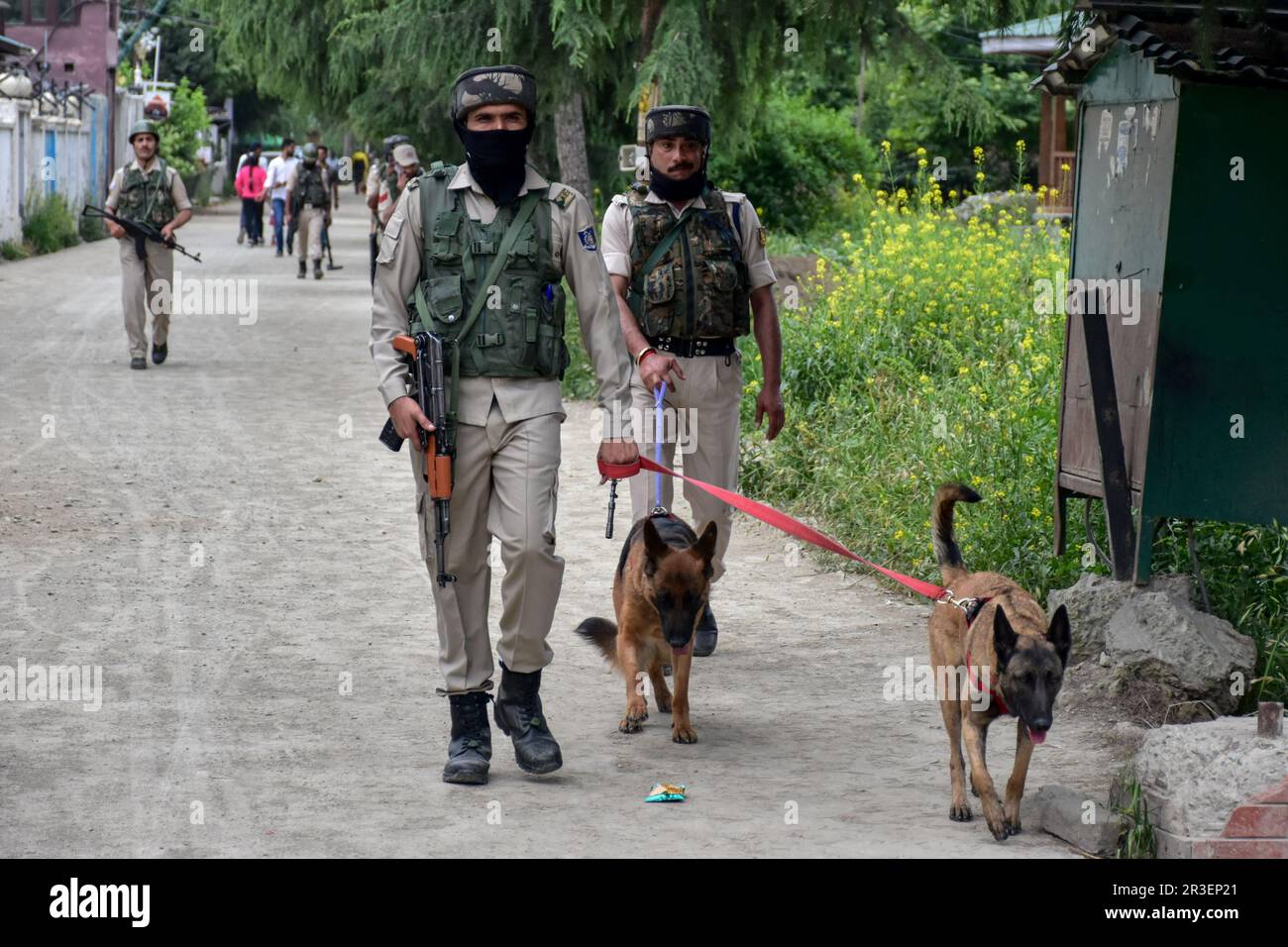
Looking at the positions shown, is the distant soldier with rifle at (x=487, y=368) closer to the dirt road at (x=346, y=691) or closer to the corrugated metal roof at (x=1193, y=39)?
the dirt road at (x=346, y=691)

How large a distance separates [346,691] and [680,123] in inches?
99.5

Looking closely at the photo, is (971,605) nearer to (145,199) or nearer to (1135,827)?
(1135,827)

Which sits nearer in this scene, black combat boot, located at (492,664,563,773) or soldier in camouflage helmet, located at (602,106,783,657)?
black combat boot, located at (492,664,563,773)

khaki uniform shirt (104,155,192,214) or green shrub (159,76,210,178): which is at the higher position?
green shrub (159,76,210,178)

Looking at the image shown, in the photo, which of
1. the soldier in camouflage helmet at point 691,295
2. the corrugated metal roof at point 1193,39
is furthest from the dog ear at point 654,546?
the corrugated metal roof at point 1193,39

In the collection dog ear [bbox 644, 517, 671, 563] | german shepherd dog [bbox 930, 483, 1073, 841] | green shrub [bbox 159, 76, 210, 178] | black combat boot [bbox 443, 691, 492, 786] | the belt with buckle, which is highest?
green shrub [bbox 159, 76, 210, 178]

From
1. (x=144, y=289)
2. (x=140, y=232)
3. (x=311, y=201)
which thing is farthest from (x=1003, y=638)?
(x=311, y=201)

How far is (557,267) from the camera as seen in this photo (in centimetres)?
544

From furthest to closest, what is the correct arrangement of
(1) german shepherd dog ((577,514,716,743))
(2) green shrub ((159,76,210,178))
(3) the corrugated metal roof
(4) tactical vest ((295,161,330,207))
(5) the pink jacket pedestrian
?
(2) green shrub ((159,76,210,178)) → (5) the pink jacket pedestrian → (4) tactical vest ((295,161,330,207)) → (3) the corrugated metal roof → (1) german shepherd dog ((577,514,716,743))

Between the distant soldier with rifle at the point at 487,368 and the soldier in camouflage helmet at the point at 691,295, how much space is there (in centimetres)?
109

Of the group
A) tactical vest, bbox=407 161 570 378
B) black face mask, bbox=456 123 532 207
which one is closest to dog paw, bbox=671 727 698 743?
tactical vest, bbox=407 161 570 378

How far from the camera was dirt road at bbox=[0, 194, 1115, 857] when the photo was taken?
4.96 m

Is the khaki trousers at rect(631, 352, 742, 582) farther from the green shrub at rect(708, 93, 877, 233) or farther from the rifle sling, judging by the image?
the green shrub at rect(708, 93, 877, 233)

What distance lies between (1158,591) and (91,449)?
24.1 feet
